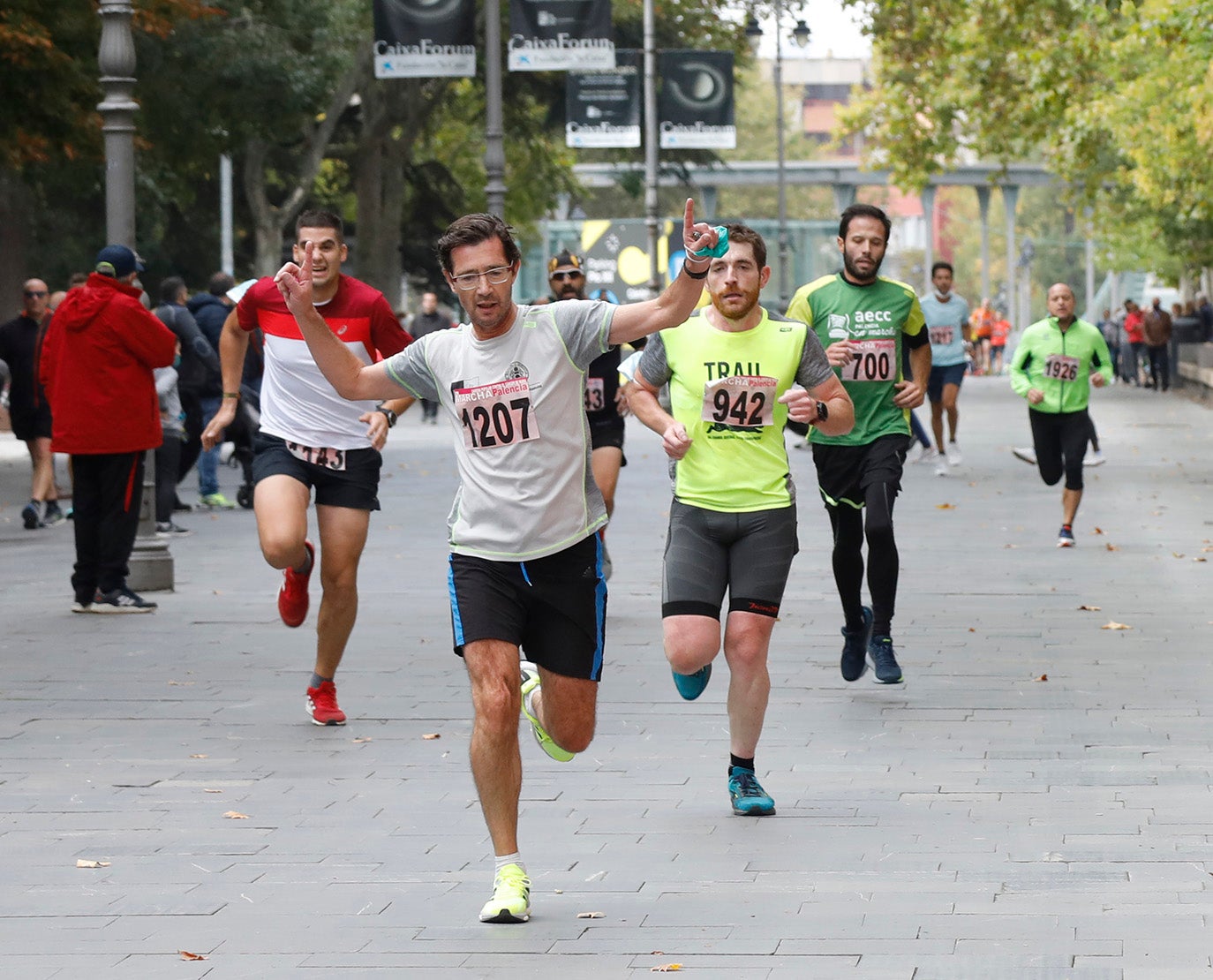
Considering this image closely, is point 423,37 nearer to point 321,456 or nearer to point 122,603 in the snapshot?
point 122,603

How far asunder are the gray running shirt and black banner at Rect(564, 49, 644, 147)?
23.1 m

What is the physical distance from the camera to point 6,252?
3020cm

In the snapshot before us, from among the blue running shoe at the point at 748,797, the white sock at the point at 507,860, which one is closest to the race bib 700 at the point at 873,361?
the blue running shoe at the point at 748,797

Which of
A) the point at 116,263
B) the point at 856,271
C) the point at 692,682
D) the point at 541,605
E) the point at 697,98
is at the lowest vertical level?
the point at 692,682

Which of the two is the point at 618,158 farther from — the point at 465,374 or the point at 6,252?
the point at 465,374

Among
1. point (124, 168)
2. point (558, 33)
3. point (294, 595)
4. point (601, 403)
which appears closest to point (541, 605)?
point (294, 595)

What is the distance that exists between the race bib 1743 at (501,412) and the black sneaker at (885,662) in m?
3.62

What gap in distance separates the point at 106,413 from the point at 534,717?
6059mm

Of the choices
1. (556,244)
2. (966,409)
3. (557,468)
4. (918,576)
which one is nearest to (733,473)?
(557,468)

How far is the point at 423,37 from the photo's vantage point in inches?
727

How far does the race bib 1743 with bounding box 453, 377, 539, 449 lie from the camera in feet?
19.1

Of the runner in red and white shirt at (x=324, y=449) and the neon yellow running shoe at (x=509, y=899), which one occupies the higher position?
the runner in red and white shirt at (x=324, y=449)

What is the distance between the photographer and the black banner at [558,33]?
68.0 feet

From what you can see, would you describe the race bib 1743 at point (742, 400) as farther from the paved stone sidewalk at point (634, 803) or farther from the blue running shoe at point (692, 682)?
the paved stone sidewalk at point (634, 803)
